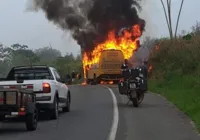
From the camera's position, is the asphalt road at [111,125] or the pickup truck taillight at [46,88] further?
the pickup truck taillight at [46,88]

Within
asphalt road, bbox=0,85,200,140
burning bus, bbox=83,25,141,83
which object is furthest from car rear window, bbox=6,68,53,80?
A: burning bus, bbox=83,25,141,83

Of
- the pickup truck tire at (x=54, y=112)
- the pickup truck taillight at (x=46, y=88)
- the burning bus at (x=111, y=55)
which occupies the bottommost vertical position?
the pickup truck tire at (x=54, y=112)

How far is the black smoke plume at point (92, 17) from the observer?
48062 millimetres

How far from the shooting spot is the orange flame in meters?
45.4

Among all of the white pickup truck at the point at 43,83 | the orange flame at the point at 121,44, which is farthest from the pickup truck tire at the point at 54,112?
the orange flame at the point at 121,44

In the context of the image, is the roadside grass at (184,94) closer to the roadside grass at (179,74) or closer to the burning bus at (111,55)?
the roadside grass at (179,74)

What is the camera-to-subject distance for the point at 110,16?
48875 millimetres

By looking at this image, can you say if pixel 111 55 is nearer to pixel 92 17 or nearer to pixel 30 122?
pixel 92 17

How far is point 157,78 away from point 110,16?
14399 mm

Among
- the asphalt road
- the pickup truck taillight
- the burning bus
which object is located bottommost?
the asphalt road

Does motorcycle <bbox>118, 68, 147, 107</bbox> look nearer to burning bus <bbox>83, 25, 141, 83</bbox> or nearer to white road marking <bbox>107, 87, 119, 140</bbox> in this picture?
white road marking <bbox>107, 87, 119, 140</bbox>

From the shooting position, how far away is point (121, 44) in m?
45.7

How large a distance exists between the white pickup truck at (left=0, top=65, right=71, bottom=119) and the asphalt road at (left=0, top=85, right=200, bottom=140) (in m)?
0.51

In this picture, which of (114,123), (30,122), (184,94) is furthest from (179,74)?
(30,122)
